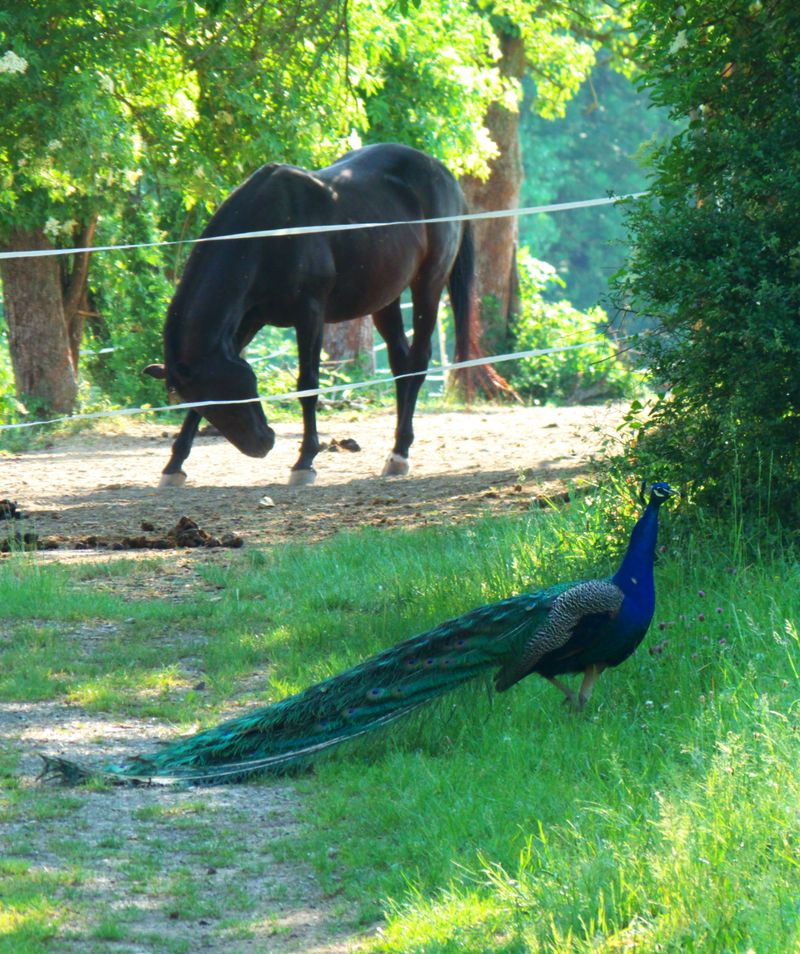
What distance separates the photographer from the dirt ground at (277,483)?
10.7 metres

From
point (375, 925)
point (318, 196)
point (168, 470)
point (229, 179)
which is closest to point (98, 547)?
point (168, 470)

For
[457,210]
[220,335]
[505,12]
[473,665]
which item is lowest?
[473,665]

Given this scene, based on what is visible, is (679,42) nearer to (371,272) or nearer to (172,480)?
(371,272)

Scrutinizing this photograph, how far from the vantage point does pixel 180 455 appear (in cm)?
1270

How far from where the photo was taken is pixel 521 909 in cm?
390

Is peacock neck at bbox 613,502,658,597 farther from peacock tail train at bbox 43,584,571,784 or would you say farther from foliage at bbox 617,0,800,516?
foliage at bbox 617,0,800,516

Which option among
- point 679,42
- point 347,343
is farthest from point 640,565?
A: point 347,343

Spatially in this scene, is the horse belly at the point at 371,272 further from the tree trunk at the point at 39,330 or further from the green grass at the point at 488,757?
the tree trunk at the point at 39,330

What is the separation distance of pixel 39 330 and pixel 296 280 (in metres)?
5.71

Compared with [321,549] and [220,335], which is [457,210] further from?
[321,549]

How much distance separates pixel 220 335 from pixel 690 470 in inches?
224

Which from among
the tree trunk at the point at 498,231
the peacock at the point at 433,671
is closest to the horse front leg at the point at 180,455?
the peacock at the point at 433,671

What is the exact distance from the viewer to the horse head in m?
12.2

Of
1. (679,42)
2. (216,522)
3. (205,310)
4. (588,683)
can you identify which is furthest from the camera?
(205,310)
